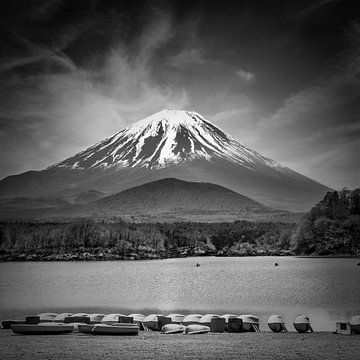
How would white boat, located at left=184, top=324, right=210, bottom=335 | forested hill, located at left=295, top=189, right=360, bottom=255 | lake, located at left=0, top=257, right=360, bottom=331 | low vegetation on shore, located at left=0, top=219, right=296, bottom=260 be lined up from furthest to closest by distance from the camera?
low vegetation on shore, located at left=0, top=219, right=296, bottom=260, forested hill, located at left=295, top=189, right=360, bottom=255, lake, located at left=0, top=257, right=360, bottom=331, white boat, located at left=184, top=324, right=210, bottom=335

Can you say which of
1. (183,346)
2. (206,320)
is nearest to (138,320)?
(206,320)

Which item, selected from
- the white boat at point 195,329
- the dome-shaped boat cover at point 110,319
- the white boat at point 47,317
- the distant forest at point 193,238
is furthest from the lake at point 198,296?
the distant forest at point 193,238

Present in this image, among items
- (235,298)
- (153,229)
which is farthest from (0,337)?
(153,229)

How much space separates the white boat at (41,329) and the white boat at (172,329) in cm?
342

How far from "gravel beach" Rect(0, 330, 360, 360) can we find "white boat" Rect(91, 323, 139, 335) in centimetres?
35

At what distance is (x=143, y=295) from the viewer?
134 feet

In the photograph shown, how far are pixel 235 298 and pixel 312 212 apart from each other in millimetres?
70574

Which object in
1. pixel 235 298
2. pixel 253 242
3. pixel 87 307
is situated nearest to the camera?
pixel 87 307

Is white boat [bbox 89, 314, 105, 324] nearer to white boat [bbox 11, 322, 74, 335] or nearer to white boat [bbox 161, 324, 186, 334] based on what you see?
white boat [bbox 11, 322, 74, 335]

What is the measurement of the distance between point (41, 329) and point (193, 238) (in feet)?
399

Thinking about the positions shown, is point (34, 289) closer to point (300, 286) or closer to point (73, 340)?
point (300, 286)

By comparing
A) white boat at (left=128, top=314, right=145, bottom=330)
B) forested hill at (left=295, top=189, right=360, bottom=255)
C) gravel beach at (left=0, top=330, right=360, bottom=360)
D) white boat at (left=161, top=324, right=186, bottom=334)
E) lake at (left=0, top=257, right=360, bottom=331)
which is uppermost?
forested hill at (left=295, top=189, right=360, bottom=255)

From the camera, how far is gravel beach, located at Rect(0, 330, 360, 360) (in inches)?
602

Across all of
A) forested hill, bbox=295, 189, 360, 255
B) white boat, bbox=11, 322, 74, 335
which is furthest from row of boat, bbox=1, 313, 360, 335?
forested hill, bbox=295, 189, 360, 255
